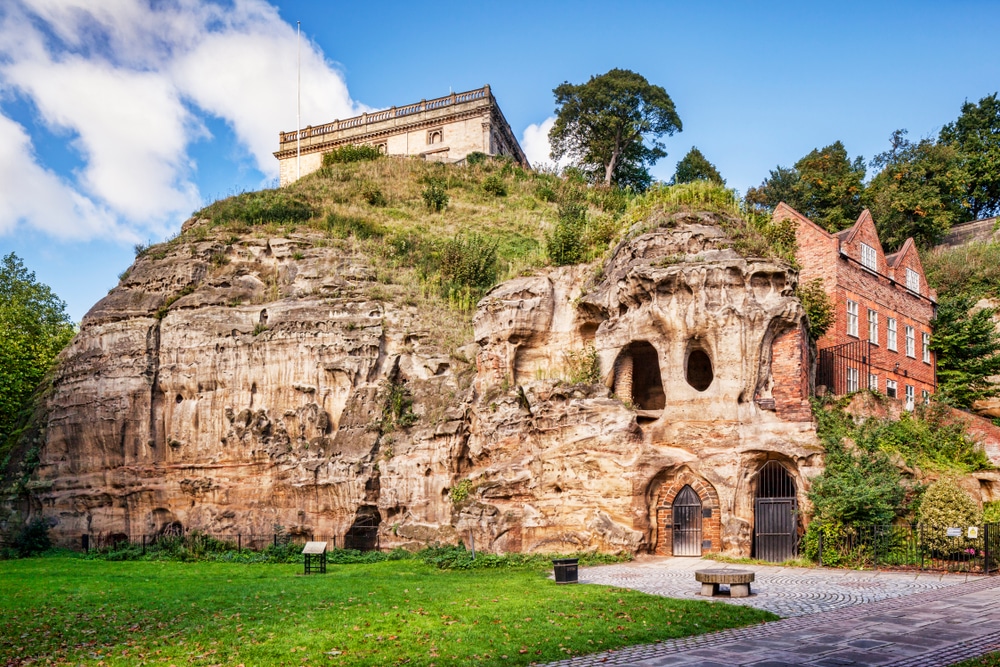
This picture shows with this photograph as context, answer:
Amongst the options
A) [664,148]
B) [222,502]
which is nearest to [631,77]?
[664,148]

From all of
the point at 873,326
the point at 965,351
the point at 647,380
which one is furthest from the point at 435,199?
the point at 965,351

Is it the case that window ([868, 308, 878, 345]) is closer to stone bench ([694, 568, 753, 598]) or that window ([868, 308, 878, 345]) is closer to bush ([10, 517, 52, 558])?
stone bench ([694, 568, 753, 598])

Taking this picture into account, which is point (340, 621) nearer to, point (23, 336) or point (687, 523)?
point (687, 523)

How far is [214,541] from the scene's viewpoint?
32062 mm

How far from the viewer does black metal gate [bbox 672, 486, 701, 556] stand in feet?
82.5

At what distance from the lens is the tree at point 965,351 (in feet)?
122

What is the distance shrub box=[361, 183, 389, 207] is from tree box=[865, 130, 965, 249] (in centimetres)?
2850

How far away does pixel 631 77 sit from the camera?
55.5 m

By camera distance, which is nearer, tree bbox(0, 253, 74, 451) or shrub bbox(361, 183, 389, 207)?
tree bbox(0, 253, 74, 451)

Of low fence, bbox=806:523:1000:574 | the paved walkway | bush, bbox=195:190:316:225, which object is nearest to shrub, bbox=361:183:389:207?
bush, bbox=195:190:316:225

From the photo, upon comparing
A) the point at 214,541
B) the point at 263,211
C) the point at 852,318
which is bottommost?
the point at 214,541

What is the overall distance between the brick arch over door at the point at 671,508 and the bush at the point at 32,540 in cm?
2595

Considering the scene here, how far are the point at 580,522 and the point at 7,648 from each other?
16.1 meters

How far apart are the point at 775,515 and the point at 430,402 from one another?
43.8ft
